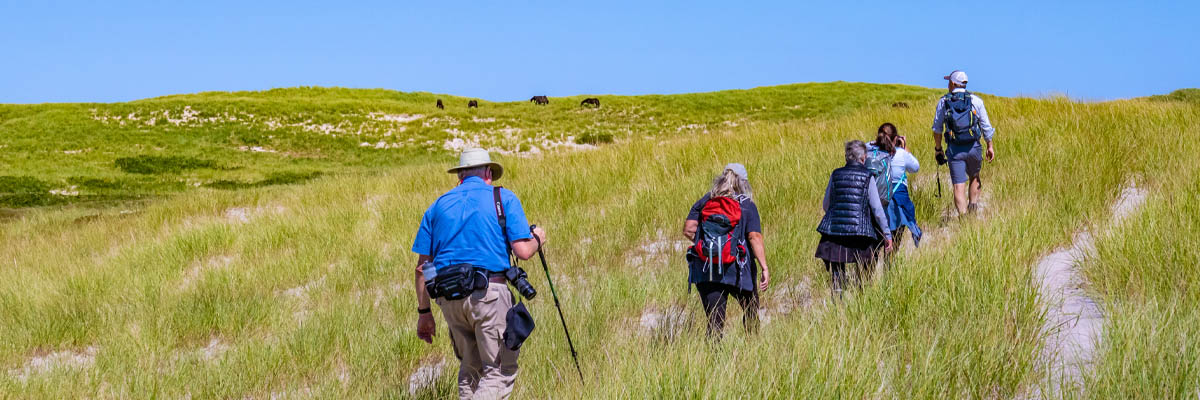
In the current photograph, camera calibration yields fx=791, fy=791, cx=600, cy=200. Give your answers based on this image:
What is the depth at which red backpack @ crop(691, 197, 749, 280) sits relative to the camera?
520cm

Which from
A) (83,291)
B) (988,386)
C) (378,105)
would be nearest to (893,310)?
(988,386)

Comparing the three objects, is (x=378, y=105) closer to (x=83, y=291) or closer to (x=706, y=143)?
(x=706, y=143)

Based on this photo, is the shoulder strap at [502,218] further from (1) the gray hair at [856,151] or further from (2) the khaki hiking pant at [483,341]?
(1) the gray hair at [856,151]

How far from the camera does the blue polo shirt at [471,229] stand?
4520mm

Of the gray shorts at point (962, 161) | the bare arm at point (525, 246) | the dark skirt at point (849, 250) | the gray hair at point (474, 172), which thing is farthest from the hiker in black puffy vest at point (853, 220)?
the gray shorts at point (962, 161)

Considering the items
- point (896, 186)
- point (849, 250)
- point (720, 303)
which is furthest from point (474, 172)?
point (896, 186)

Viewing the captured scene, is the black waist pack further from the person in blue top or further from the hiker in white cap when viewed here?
the hiker in white cap

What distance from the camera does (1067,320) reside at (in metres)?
4.64

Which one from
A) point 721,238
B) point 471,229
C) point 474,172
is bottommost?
point 721,238

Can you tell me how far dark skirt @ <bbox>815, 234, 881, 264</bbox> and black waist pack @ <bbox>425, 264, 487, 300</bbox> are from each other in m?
2.86

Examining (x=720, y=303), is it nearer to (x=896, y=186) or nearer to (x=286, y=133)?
(x=896, y=186)

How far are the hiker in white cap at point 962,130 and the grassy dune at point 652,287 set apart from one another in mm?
421

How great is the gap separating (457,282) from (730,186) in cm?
197

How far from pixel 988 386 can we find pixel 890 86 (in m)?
55.9
